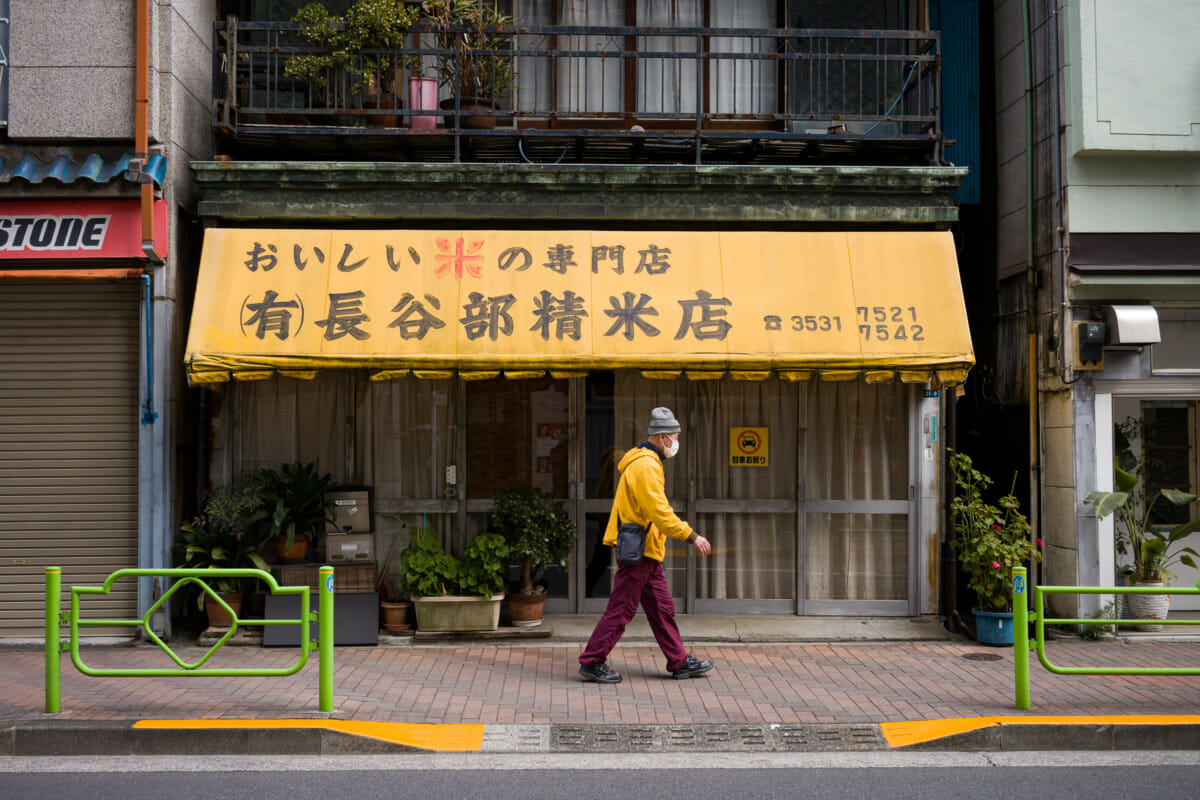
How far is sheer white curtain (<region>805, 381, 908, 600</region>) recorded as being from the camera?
1030 cm

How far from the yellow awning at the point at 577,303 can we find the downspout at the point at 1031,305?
Answer: 1433 millimetres

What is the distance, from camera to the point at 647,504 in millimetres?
7730

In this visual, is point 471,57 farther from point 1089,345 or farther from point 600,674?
point 1089,345

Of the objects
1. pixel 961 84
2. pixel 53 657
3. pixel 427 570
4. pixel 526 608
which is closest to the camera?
pixel 53 657

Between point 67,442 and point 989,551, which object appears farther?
point 67,442

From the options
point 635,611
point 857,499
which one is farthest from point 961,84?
point 635,611

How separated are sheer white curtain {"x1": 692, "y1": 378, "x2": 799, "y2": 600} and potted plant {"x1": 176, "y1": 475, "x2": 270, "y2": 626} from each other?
15.0 ft

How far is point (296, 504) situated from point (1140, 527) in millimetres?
8854

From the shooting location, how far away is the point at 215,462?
9.84m

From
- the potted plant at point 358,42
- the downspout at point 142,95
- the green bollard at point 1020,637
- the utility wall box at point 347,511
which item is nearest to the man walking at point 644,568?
the green bollard at point 1020,637

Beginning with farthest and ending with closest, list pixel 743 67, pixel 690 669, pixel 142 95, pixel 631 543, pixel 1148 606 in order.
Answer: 1. pixel 743 67
2. pixel 1148 606
3. pixel 142 95
4. pixel 690 669
5. pixel 631 543

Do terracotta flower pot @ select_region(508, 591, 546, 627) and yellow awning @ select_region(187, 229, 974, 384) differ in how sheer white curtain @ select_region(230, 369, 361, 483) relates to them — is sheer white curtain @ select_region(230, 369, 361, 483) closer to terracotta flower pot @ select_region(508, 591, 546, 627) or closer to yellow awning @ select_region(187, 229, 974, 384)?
yellow awning @ select_region(187, 229, 974, 384)

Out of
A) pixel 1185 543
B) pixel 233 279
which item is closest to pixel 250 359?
pixel 233 279

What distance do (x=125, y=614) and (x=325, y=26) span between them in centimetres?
627
